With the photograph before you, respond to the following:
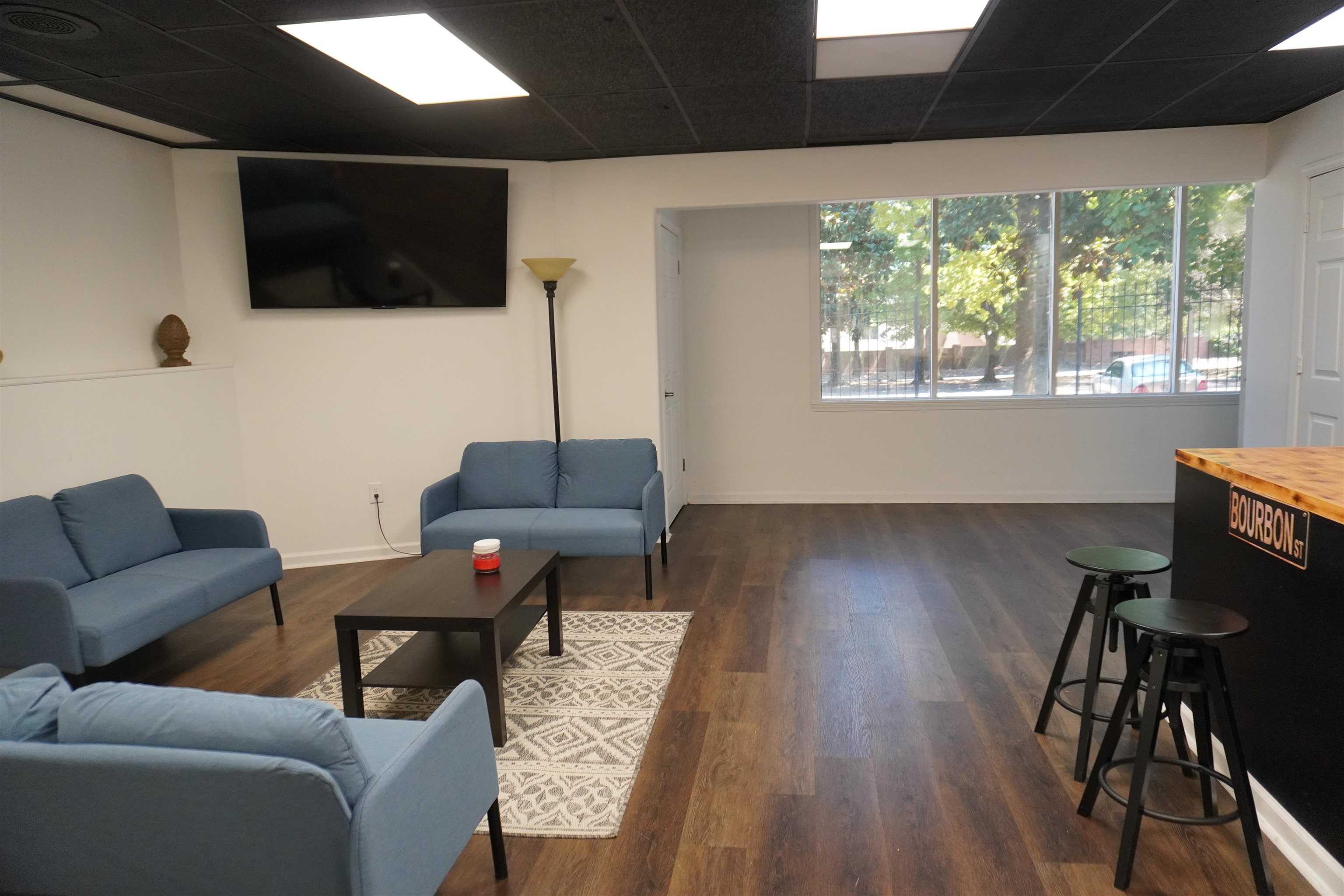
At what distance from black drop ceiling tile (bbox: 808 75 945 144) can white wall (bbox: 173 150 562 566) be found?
1.82 meters

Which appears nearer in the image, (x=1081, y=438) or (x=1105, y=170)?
(x=1105, y=170)

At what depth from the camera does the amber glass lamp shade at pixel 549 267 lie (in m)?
5.17

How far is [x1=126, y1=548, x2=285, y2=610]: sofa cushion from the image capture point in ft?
12.5

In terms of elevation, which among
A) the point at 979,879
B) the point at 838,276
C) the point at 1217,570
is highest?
the point at 838,276

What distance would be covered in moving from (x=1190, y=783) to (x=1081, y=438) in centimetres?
432

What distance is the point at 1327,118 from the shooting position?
4496 mm

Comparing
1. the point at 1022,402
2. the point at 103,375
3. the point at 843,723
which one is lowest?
the point at 843,723

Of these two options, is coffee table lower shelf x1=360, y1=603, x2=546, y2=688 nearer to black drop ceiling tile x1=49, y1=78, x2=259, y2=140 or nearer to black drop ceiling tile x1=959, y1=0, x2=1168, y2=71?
black drop ceiling tile x1=49, y1=78, x2=259, y2=140

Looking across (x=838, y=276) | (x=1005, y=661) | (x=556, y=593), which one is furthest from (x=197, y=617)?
(x=838, y=276)

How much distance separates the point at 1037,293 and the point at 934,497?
5.63ft

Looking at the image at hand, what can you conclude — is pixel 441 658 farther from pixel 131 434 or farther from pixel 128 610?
pixel 131 434

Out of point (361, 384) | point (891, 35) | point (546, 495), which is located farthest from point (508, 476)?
point (891, 35)

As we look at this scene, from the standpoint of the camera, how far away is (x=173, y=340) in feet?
→ 15.7

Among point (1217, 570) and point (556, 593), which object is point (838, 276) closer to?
point (556, 593)
